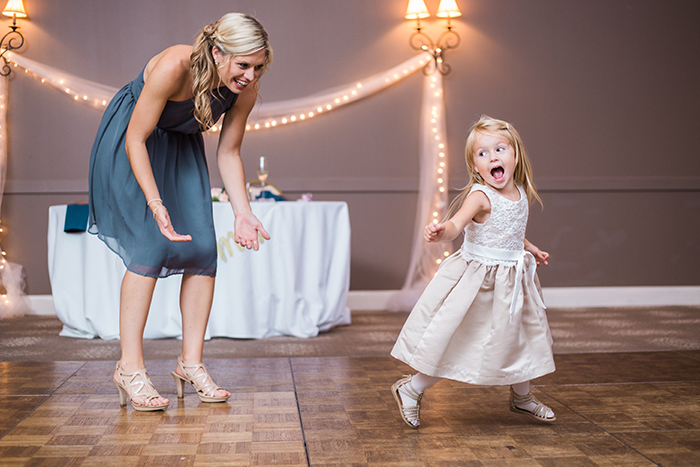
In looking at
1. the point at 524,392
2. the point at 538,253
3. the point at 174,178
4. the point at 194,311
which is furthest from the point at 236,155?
the point at 524,392

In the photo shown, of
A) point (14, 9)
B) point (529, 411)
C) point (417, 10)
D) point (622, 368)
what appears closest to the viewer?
point (529, 411)

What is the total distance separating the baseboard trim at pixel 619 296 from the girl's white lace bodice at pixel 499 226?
96.4 inches

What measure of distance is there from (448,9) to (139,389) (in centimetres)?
293

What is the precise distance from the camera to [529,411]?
1.59 metres

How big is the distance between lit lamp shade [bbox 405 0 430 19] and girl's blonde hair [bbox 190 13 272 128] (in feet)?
7.78

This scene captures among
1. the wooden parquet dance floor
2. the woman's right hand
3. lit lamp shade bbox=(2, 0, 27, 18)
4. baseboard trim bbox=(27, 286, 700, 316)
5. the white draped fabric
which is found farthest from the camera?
baseboard trim bbox=(27, 286, 700, 316)

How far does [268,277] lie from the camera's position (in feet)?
9.34

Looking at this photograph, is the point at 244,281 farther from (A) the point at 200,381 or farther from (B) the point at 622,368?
(B) the point at 622,368

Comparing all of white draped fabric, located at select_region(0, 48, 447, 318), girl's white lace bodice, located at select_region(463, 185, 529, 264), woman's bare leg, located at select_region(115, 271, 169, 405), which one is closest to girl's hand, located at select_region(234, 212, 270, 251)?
woman's bare leg, located at select_region(115, 271, 169, 405)

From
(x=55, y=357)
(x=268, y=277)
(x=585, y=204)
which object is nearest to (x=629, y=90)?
(x=585, y=204)

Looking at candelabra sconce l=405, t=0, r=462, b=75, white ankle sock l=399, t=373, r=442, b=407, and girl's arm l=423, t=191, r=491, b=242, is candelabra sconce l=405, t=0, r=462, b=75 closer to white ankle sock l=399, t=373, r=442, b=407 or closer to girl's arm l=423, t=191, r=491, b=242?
girl's arm l=423, t=191, r=491, b=242

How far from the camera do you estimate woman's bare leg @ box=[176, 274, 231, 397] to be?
174 cm

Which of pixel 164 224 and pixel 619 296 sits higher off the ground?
pixel 164 224

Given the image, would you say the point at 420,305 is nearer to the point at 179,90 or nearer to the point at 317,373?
the point at 317,373
